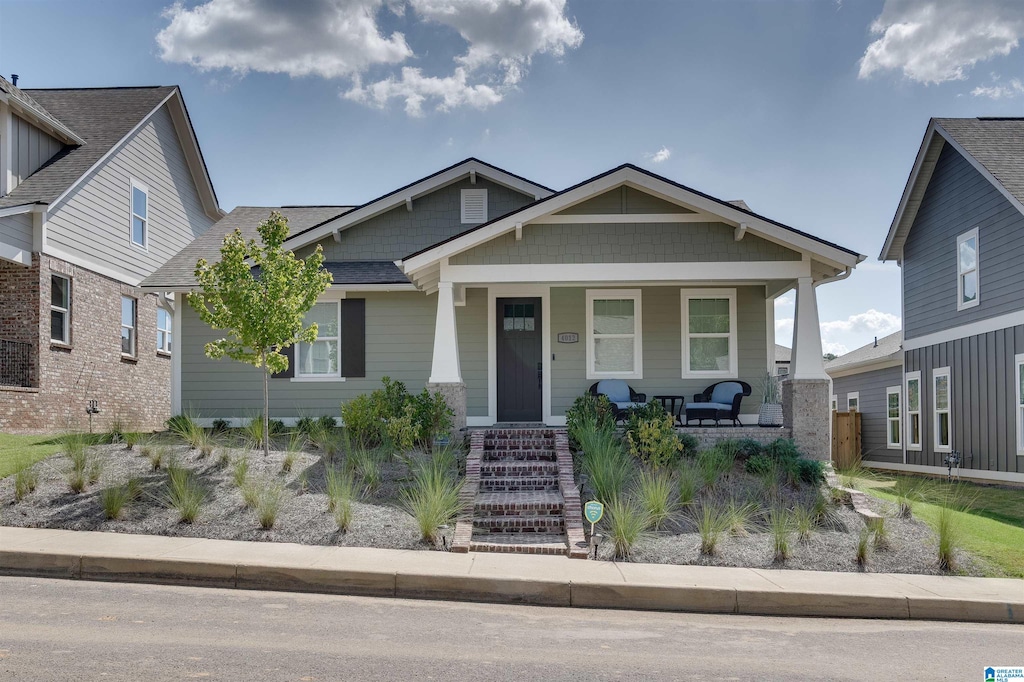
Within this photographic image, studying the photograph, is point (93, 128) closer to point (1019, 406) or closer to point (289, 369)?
point (289, 369)

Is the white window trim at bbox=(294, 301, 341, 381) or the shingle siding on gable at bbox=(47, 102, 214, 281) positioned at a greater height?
the shingle siding on gable at bbox=(47, 102, 214, 281)

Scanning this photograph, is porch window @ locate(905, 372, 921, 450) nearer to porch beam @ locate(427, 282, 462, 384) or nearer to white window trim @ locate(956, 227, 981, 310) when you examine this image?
white window trim @ locate(956, 227, 981, 310)

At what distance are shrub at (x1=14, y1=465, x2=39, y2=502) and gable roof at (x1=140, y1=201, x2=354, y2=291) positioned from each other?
213 inches

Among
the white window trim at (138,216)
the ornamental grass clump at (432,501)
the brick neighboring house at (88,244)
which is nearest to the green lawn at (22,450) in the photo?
the brick neighboring house at (88,244)

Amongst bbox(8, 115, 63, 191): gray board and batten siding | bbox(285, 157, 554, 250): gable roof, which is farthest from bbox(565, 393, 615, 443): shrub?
bbox(8, 115, 63, 191): gray board and batten siding

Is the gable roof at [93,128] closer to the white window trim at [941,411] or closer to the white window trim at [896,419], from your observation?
the white window trim at [941,411]

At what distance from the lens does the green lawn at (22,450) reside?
400 inches

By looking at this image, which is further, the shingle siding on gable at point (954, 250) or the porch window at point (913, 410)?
the porch window at point (913, 410)

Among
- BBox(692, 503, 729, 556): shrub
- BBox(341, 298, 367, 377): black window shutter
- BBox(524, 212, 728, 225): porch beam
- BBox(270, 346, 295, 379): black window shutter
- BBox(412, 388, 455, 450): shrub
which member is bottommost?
BBox(692, 503, 729, 556): shrub

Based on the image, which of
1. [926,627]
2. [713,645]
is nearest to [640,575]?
[713,645]

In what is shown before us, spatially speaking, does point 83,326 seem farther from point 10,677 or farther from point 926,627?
point 926,627

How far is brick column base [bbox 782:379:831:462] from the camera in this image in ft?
39.9

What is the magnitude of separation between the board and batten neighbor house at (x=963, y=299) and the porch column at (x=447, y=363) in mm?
10170

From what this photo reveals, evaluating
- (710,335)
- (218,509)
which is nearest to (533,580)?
(218,509)
